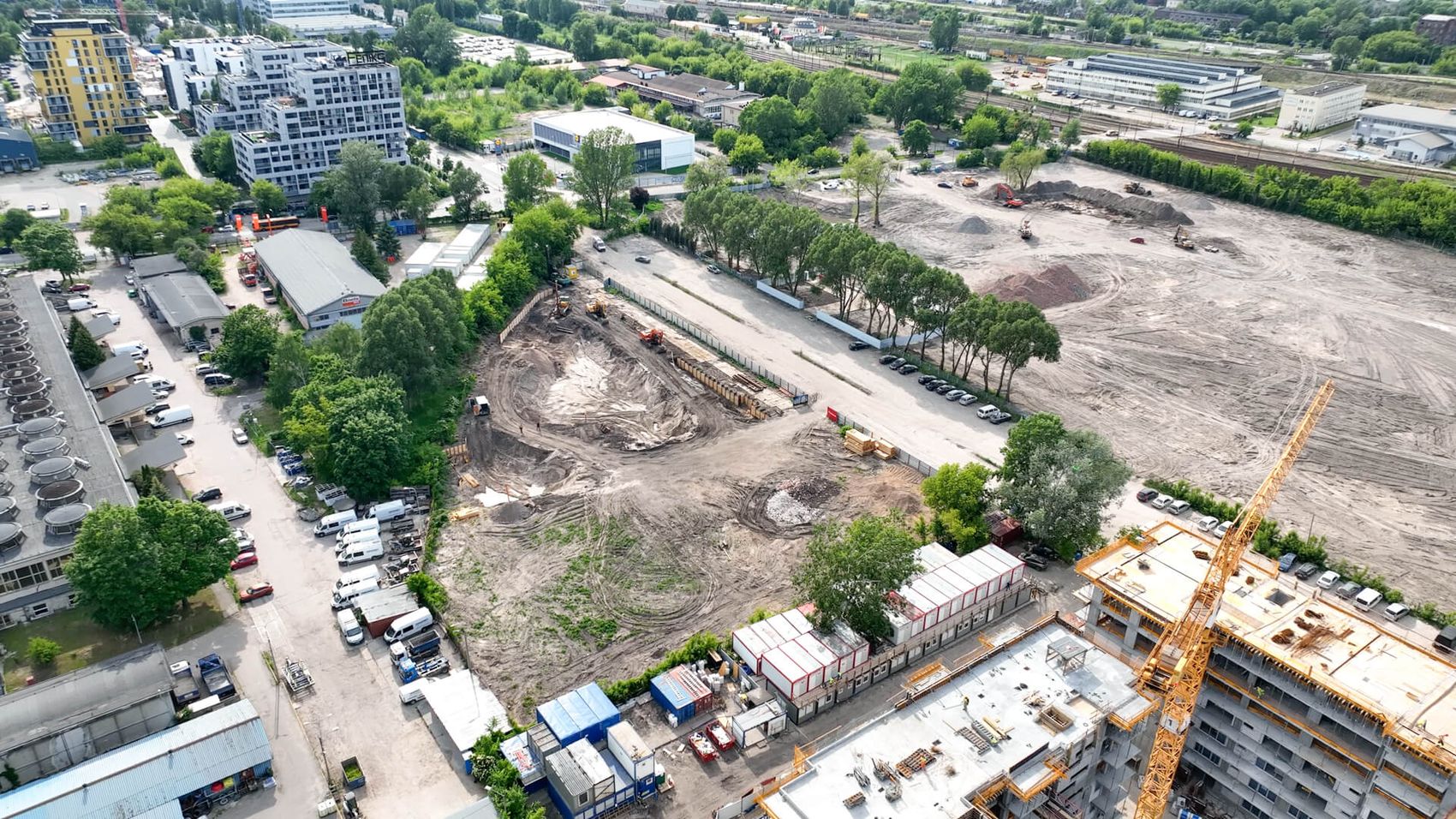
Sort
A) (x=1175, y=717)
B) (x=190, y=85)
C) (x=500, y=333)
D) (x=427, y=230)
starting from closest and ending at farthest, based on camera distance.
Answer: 1. (x=1175, y=717)
2. (x=500, y=333)
3. (x=427, y=230)
4. (x=190, y=85)

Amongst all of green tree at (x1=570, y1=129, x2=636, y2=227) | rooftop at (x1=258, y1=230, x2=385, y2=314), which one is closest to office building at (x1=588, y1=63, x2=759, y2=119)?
green tree at (x1=570, y1=129, x2=636, y2=227)

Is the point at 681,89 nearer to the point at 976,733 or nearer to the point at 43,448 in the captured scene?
the point at 43,448

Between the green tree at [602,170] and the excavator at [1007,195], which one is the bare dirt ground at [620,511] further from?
the excavator at [1007,195]

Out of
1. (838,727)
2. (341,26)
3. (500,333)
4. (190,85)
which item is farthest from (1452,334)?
(341,26)

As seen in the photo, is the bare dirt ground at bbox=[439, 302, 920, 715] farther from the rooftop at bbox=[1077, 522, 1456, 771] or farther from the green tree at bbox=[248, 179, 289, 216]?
the green tree at bbox=[248, 179, 289, 216]

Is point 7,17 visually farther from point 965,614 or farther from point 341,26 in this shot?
point 965,614
